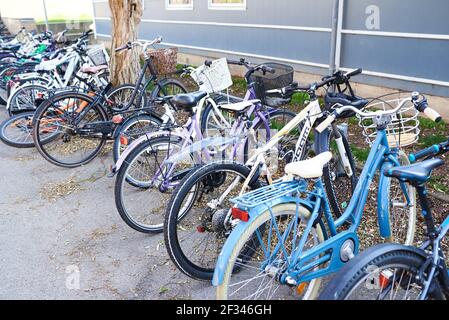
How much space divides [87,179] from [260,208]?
2953 mm

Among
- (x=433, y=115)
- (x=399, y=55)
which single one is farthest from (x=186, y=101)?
(x=399, y=55)

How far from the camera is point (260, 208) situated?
2.04m

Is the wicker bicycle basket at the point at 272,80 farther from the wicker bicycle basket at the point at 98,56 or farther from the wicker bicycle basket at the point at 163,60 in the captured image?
the wicker bicycle basket at the point at 98,56

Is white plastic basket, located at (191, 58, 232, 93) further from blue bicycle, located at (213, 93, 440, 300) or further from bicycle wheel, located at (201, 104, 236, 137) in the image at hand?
blue bicycle, located at (213, 93, 440, 300)

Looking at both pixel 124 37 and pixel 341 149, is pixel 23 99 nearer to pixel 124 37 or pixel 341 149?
pixel 124 37

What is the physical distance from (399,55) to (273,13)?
8.49ft

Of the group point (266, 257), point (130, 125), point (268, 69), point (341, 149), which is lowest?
point (266, 257)

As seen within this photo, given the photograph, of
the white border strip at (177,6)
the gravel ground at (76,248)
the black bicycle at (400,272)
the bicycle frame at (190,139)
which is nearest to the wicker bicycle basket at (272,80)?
the bicycle frame at (190,139)

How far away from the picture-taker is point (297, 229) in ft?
7.39

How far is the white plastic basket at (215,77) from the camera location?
4.36m

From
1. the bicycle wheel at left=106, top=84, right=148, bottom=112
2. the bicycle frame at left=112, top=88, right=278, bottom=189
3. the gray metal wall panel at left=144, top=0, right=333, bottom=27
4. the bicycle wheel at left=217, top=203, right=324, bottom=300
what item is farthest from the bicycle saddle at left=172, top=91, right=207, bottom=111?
the gray metal wall panel at left=144, top=0, right=333, bottom=27

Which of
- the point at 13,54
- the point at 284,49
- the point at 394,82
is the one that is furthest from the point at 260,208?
the point at 13,54

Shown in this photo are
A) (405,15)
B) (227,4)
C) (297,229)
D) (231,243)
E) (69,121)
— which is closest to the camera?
(231,243)

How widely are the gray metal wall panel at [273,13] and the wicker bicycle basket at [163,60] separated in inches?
96.5
